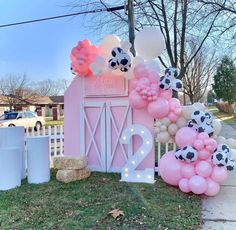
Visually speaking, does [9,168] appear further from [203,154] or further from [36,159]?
[203,154]

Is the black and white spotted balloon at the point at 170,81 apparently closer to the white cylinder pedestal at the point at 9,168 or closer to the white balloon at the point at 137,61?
the white balloon at the point at 137,61

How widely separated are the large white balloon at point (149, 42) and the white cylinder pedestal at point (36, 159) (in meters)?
2.54

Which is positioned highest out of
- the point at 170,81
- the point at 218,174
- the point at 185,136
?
the point at 170,81

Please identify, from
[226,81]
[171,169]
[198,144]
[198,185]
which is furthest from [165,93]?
[226,81]

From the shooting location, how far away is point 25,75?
142 feet

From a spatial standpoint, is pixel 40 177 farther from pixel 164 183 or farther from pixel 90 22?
pixel 90 22

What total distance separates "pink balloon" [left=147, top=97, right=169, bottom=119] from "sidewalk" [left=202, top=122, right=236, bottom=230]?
1624 millimetres

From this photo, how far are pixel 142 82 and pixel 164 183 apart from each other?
1853mm

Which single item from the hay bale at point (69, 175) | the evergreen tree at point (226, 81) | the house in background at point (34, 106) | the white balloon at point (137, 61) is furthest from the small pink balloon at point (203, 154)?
the house in background at point (34, 106)

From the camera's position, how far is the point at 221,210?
4.08 meters

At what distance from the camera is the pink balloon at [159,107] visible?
17.1 feet

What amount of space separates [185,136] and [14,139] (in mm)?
3188

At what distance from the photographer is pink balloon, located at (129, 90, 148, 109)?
5391mm

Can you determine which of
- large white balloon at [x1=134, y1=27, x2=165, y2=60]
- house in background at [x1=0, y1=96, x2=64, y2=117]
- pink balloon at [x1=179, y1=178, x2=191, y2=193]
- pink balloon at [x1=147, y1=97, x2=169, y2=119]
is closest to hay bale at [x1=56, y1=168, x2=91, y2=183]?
pink balloon at [x1=147, y1=97, x2=169, y2=119]
